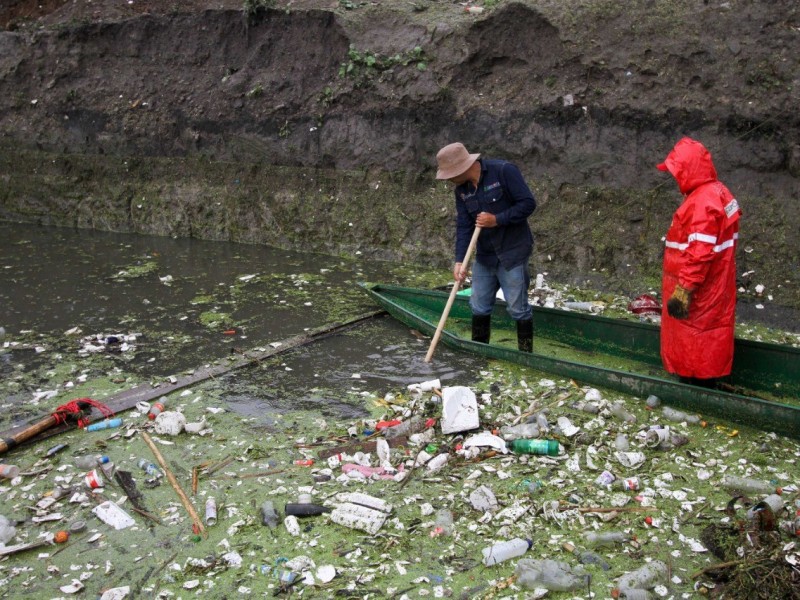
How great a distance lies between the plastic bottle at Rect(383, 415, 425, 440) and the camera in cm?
473

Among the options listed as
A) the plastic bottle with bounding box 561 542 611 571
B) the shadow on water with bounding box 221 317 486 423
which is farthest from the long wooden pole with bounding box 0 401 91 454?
the plastic bottle with bounding box 561 542 611 571

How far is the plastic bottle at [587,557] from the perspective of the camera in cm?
346

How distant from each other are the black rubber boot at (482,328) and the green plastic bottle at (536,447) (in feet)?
5.96

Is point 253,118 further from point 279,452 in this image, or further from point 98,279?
point 279,452

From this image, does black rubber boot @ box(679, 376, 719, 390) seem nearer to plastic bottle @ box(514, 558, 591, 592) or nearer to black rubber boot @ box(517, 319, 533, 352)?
black rubber boot @ box(517, 319, 533, 352)

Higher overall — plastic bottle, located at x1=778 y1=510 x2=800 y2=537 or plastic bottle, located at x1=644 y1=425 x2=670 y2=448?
plastic bottle, located at x1=644 y1=425 x2=670 y2=448

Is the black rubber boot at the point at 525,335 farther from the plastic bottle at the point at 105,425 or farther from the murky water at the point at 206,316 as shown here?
the plastic bottle at the point at 105,425

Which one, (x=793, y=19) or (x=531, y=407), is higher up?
(x=793, y=19)

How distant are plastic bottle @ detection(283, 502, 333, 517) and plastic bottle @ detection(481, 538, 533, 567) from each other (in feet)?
2.97

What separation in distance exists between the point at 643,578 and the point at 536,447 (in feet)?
4.17

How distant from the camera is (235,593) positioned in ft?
11.1

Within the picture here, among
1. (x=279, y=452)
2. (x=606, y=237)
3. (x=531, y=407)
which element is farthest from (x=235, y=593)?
(x=606, y=237)

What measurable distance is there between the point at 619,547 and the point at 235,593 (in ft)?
6.05

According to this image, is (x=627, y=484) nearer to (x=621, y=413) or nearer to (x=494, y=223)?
(x=621, y=413)
